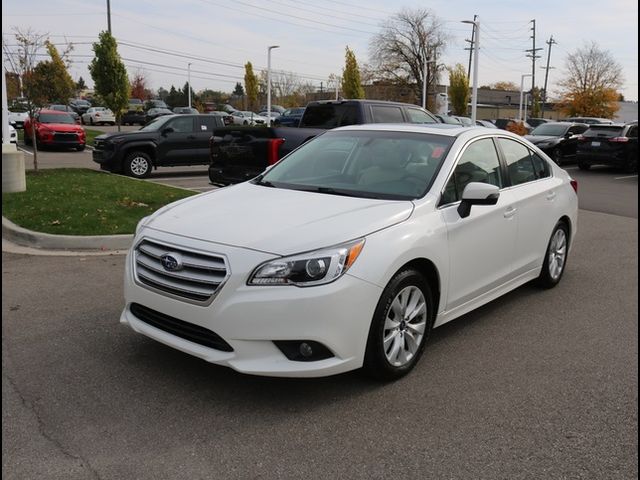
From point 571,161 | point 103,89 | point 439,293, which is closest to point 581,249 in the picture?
point 439,293

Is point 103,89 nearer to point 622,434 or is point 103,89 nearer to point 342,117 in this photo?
point 342,117

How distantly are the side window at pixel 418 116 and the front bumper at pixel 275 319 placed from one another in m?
8.69

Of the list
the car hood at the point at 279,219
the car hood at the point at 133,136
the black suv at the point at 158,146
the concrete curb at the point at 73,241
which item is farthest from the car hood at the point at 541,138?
the car hood at the point at 279,219

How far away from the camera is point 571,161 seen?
77.3 ft

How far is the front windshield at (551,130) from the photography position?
75.4 feet

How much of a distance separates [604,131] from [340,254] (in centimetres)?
1982

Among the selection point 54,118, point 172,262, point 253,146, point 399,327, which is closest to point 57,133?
point 54,118

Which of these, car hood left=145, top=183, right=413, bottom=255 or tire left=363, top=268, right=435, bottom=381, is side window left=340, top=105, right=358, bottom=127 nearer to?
car hood left=145, top=183, right=413, bottom=255

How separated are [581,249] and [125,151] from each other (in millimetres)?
11400

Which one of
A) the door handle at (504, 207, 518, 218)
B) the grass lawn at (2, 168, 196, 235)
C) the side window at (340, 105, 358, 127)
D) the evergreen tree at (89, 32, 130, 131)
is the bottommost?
the grass lawn at (2, 168, 196, 235)

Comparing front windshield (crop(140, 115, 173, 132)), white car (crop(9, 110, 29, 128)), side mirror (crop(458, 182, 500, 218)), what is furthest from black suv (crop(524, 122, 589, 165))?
white car (crop(9, 110, 29, 128))

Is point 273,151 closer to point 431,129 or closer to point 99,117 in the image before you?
point 431,129

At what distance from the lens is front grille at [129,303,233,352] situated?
11.5 ft

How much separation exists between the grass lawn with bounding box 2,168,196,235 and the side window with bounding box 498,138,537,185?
478cm
